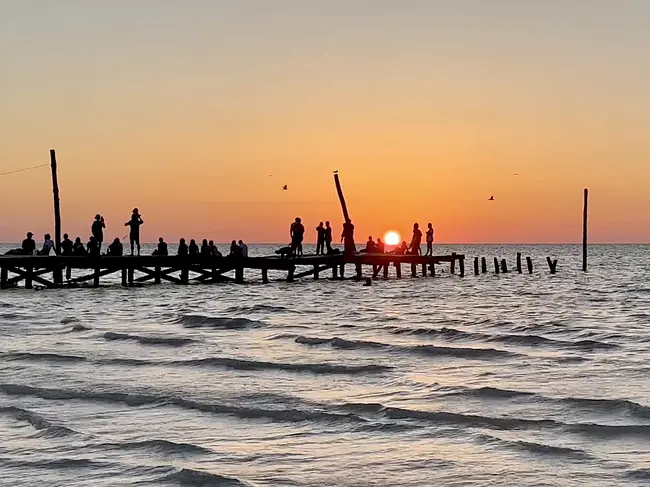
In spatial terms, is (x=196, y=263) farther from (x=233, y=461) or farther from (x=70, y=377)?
(x=233, y=461)

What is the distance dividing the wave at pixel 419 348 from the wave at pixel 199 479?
8.08m

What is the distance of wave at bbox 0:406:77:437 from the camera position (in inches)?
360

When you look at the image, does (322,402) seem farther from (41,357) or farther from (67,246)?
(67,246)

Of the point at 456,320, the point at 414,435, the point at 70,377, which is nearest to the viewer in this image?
the point at 414,435

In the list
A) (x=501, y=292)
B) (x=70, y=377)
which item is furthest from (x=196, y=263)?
(x=70, y=377)

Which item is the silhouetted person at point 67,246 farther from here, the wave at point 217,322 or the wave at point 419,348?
the wave at point 419,348

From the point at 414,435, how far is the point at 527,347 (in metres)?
7.88

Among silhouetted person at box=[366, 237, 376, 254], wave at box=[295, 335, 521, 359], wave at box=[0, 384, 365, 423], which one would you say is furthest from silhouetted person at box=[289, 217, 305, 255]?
wave at box=[0, 384, 365, 423]

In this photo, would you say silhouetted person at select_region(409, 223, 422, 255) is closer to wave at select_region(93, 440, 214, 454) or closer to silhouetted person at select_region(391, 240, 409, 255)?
silhouetted person at select_region(391, 240, 409, 255)

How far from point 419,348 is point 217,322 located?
6.15 metres

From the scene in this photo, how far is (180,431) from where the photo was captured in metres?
9.26

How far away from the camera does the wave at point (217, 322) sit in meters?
20.3

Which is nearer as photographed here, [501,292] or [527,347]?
[527,347]

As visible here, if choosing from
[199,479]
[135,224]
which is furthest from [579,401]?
[135,224]
